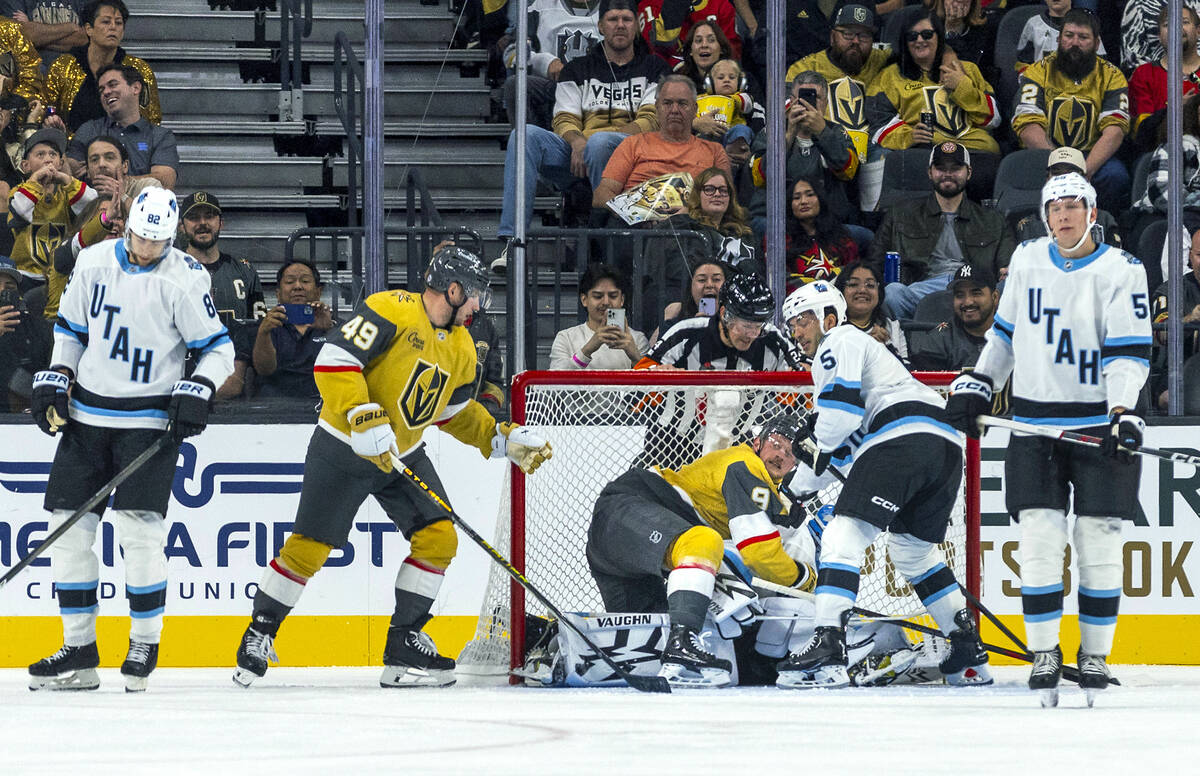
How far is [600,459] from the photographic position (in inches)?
227

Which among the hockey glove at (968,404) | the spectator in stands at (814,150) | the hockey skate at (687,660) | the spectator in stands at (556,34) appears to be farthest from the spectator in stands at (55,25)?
the hockey glove at (968,404)

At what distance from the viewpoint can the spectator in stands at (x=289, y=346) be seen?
623 cm

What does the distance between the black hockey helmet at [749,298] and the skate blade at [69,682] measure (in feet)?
7.37

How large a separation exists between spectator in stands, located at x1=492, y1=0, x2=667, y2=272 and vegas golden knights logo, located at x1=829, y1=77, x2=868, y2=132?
0.73 meters

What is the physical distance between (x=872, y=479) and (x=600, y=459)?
986mm

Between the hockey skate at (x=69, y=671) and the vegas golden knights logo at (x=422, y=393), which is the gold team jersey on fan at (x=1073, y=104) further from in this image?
the hockey skate at (x=69, y=671)

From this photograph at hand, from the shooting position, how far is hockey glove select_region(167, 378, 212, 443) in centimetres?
506

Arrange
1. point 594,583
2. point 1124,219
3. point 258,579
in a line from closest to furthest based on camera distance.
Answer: point 594,583, point 258,579, point 1124,219

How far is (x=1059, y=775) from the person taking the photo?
10.2ft

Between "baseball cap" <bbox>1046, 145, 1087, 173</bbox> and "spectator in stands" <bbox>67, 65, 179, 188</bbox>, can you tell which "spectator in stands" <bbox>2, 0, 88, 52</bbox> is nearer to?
"spectator in stands" <bbox>67, 65, 179, 188</bbox>

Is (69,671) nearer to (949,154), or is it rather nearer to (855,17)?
(949,154)

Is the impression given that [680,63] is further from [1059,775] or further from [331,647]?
[1059,775]

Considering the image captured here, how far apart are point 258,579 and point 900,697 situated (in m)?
2.31

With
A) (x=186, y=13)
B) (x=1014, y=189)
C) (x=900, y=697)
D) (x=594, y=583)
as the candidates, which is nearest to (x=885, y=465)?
(x=900, y=697)
